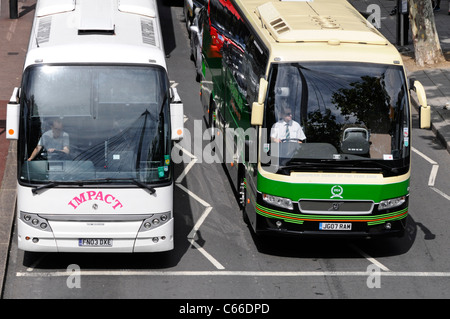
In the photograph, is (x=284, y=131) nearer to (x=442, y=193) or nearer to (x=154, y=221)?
(x=154, y=221)

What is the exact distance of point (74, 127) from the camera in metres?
12.2

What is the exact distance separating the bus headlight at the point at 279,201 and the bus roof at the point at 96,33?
2.47m

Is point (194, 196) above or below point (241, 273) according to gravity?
below

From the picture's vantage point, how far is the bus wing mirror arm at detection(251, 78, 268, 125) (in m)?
12.9

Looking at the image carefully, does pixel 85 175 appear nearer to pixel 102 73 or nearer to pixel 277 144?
pixel 102 73

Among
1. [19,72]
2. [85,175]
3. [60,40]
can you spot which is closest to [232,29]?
[60,40]

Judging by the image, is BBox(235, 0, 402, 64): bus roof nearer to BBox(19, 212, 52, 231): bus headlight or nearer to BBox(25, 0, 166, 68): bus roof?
BBox(25, 0, 166, 68): bus roof

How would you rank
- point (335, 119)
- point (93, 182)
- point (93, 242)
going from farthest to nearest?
point (335, 119) < point (93, 242) < point (93, 182)

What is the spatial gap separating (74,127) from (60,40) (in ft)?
5.46

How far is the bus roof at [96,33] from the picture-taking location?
12617 millimetres

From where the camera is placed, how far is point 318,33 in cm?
1362

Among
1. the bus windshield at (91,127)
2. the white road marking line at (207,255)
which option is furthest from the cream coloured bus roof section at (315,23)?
the white road marking line at (207,255)

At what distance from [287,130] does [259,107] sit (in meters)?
0.52

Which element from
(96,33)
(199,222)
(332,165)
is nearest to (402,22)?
(199,222)
